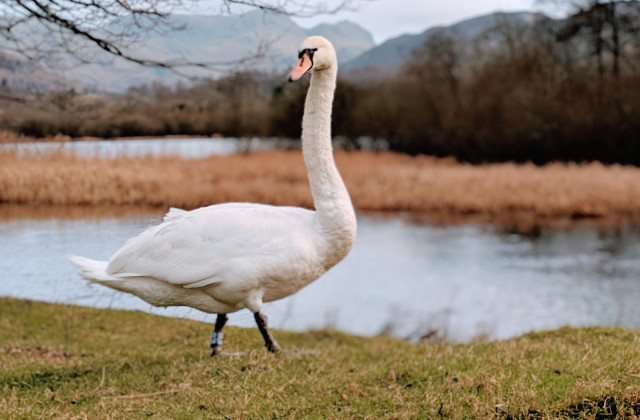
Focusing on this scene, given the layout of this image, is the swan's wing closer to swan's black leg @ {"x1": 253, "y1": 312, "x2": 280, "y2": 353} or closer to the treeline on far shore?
swan's black leg @ {"x1": 253, "y1": 312, "x2": 280, "y2": 353}

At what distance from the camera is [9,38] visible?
7926 millimetres

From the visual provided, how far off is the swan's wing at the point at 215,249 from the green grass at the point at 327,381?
83cm

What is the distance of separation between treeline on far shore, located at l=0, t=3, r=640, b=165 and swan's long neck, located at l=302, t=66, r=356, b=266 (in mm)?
11563

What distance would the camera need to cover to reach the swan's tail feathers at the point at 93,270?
16.7 ft

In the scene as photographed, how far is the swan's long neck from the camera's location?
207 inches

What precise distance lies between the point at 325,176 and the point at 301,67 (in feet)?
3.22

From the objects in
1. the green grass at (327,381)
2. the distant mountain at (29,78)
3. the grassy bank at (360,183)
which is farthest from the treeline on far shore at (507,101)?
the green grass at (327,381)

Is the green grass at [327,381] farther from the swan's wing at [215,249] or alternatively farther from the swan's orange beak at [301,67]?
the swan's orange beak at [301,67]

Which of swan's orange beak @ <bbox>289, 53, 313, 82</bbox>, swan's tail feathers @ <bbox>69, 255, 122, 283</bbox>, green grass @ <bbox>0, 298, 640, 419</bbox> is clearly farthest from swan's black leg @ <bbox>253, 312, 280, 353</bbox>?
swan's orange beak @ <bbox>289, 53, 313, 82</bbox>

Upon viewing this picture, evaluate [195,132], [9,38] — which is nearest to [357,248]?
[195,132]

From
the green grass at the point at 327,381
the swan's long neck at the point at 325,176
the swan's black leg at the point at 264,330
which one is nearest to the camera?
the green grass at the point at 327,381

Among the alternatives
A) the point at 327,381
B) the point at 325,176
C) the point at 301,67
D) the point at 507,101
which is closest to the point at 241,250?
the point at 325,176

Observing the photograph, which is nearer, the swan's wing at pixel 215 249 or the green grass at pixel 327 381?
the green grass at pixel 327 381

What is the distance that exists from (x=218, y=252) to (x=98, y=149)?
436 centimetres
